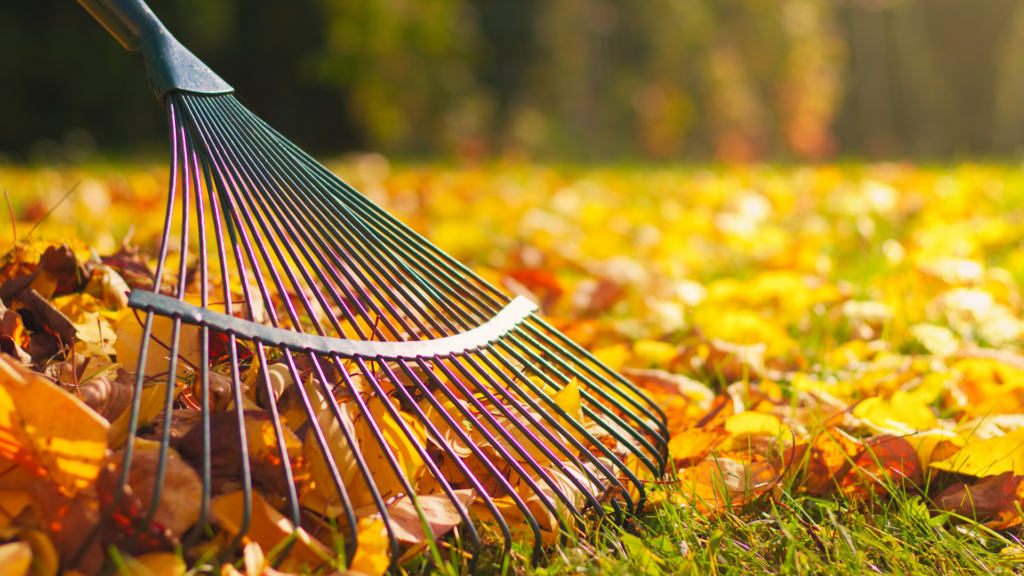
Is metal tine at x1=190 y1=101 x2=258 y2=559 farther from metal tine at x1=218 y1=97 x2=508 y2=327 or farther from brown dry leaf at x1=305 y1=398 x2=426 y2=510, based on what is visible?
metal tine at x1=218 y1=97 x2=508 y2=327

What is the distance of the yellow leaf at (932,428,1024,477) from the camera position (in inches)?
39.1

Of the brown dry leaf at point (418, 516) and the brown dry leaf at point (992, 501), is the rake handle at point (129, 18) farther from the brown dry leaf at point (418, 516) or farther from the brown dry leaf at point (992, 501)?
the brown dry leaf at point (992, 501)

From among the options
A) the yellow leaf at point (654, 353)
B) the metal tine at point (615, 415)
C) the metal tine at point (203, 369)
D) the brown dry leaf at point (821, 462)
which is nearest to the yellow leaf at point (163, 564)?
the metal tine at point (203, 369)

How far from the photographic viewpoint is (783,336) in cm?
158

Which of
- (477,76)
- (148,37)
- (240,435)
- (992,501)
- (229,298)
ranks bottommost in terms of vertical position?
(992,501)

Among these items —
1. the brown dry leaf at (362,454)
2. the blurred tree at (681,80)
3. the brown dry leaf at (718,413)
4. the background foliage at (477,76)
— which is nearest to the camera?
the brown dry leaf at (362,454)

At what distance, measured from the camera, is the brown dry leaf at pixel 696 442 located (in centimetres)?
106

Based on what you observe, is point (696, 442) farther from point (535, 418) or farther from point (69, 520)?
point (69, 520)

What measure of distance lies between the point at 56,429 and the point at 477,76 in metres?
8.73

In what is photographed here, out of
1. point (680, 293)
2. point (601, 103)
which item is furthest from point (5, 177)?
point (601, 103)

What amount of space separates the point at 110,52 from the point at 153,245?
8.13 m

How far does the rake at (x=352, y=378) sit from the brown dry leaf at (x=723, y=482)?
0.05 m

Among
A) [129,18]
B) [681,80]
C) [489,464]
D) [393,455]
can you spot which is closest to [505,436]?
[489,464]

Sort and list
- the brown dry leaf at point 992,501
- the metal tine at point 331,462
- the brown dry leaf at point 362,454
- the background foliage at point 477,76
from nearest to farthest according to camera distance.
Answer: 1. the metal tine at point 331,462
2. the brown dry leaf at point 362,454
3. the brown dry leaf at point 992,501
4. the background foliage at point 477,76
